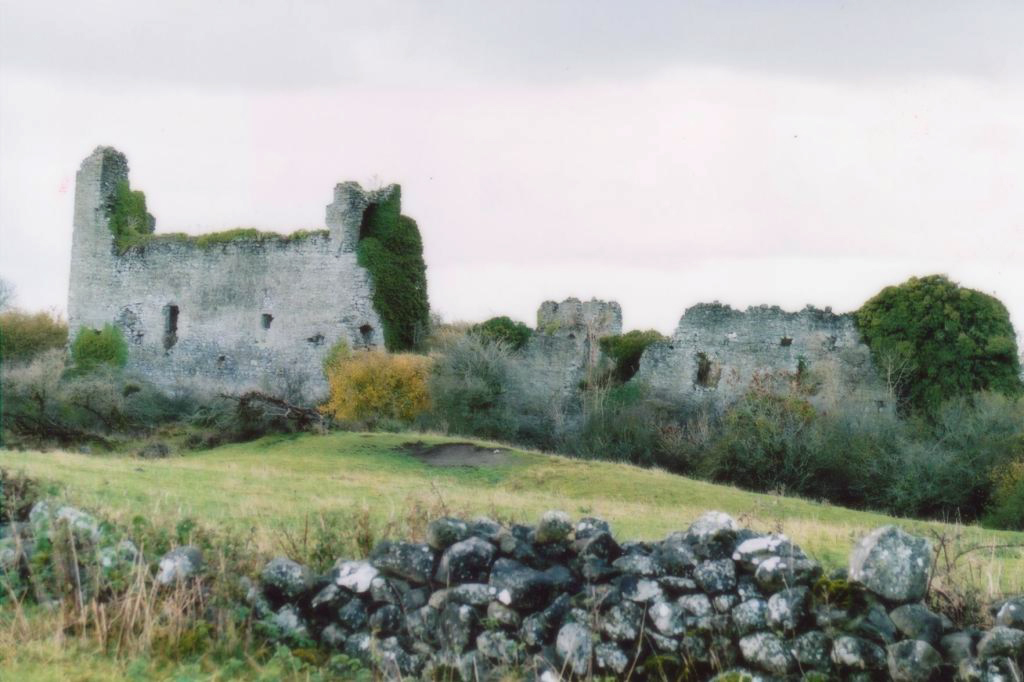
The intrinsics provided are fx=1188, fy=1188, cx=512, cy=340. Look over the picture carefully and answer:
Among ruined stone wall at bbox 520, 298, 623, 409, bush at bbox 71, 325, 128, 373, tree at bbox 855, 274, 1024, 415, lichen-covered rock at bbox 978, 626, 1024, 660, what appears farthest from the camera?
bush at bbox 71, 325, 128, 373

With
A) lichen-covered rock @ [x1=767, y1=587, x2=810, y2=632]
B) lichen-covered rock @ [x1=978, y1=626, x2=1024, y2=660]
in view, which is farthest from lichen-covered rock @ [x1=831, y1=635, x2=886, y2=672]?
lichen-covered rock @ [x1=978, y1=626, x2=1024, y2=660]

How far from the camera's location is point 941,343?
3741 centimetres

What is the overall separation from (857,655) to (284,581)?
13.9 ft

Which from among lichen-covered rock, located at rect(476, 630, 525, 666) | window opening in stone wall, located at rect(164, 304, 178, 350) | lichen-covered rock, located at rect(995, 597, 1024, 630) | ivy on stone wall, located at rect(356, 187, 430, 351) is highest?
ivy on stone wall, located at rect(356, 187, 430, 351)

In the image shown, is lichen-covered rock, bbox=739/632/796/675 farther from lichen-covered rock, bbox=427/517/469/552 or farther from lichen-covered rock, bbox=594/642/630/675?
lichen-covered rock, bbox=427/517/469/552

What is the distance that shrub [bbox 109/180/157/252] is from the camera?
48656 mm

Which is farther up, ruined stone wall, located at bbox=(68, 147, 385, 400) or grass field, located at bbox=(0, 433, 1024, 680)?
ruined stone wall, located at bbox=(68, 147, 385, 400)

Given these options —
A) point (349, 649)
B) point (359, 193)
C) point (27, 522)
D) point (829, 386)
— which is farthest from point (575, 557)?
point (359, 193)

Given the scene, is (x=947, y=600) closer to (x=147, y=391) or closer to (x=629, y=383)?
(x=629, y=383)

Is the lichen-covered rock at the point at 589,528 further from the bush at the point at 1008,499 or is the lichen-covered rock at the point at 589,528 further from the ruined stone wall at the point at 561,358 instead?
the ruined stone wall at the point at 561,358

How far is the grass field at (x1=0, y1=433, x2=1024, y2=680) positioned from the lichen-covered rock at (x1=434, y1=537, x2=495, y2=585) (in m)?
1.68

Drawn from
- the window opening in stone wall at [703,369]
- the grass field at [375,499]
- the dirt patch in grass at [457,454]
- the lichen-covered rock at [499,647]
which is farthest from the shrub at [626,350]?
the lichen-covered rock at [499,647]

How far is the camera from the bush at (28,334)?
49.1 meters

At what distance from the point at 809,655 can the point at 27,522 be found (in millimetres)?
6759
